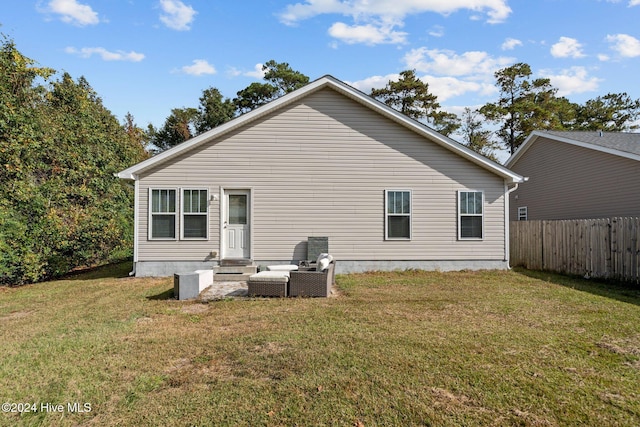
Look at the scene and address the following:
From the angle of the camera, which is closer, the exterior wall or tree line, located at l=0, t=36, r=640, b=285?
tree line, located at l=0, t=36, r=640, b=285

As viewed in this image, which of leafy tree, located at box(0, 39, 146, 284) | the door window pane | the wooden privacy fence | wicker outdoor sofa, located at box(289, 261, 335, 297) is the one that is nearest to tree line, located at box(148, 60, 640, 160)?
the wooden privacy fence

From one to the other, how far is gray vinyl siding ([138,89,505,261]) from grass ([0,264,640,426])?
131 inches

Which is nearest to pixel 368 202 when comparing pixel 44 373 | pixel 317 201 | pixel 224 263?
pixel 317 201

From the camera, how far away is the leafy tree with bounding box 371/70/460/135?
93.8 ft

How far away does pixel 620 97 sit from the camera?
28344mm

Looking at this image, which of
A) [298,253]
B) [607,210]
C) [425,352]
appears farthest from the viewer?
[607,210]

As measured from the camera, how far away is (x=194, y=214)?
970cm

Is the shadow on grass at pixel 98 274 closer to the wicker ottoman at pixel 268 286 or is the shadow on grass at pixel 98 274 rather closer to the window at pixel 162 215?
the window at pixel 162 215

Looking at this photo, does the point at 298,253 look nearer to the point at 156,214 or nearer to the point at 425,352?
the point at 156,214

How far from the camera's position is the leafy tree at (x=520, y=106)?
26453mm

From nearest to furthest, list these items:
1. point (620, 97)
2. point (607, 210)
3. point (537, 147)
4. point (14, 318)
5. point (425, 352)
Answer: point (425, 352) → point (14, 318) → point (607, 210) → point (537, 147) → point (620, 97)

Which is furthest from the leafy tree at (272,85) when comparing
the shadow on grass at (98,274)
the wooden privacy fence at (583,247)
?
the wooden privacy fence at (583,247)

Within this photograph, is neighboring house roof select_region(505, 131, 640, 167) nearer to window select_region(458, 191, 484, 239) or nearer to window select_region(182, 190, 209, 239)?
window select_region(458, 191, 484, 239)

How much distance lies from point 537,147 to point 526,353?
49.7 feet
